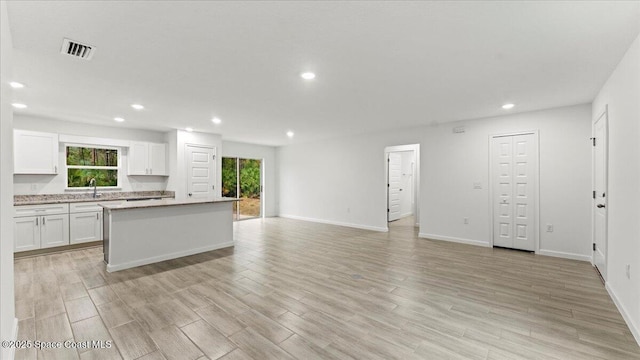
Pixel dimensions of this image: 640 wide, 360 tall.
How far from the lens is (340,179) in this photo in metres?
7.59

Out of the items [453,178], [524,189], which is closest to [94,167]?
[453,178]

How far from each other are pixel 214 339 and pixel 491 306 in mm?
2669

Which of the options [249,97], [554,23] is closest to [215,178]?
[249,97]

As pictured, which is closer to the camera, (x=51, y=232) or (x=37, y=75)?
(x=37, y=75)

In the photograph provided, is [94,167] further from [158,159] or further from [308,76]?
[308,76]

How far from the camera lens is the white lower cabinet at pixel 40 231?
173 inches

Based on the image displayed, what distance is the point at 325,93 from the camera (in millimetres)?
3717

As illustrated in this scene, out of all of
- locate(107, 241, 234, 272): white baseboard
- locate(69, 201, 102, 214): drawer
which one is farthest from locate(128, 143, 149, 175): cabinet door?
locate(107, 241, 234, 272): white baseboard

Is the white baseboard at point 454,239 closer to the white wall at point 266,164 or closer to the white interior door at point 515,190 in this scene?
the white interior door at point 515,190

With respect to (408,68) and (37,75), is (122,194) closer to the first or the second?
(37,75)

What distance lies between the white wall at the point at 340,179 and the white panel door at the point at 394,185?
1030mm

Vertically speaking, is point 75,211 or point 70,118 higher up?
point 70,118

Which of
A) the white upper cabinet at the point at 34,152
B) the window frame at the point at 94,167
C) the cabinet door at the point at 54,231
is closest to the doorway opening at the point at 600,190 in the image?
the cabinet door at the point at 54,231

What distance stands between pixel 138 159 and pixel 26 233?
2303mm
